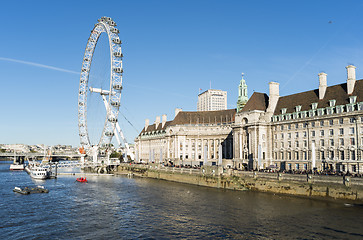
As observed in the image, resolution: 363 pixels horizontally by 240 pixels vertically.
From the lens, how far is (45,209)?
167 feet

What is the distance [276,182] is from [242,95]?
49.4 m

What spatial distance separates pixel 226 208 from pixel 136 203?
15.7 meters

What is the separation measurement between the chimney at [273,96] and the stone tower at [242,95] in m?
17.1

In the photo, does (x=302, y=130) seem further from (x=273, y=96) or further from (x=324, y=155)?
(x=273, y=96)

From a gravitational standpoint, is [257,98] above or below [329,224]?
above

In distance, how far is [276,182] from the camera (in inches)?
2511

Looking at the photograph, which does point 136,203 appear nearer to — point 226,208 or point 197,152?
point 226,208

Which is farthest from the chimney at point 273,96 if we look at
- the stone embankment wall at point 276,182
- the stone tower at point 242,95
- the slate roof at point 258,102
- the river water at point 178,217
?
the river water at point 178,217

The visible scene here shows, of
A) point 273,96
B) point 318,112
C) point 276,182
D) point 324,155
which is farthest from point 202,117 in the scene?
point 276,182

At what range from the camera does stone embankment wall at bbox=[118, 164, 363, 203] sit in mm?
51416

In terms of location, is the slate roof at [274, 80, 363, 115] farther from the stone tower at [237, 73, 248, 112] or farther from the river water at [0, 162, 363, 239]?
the river water at [0, 162, 363, 239]

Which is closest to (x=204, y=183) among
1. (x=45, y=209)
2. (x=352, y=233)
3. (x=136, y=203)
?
(x=136, y=203)

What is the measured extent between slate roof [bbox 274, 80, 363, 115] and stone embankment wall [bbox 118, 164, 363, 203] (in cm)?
2027

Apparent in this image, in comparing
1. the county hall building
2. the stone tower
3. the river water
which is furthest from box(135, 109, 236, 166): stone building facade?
the river water
